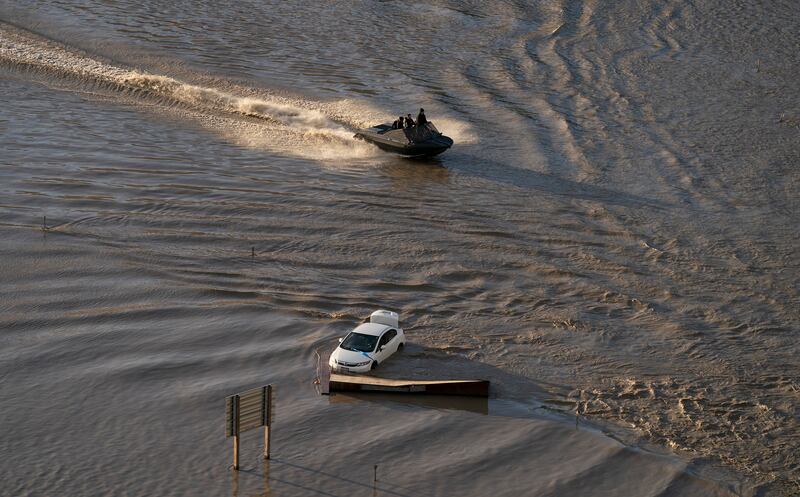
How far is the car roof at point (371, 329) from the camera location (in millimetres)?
19094

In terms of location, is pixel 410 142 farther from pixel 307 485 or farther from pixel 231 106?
pixel 307 485

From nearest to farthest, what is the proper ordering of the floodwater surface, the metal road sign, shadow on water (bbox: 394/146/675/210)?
the metal road sign < the floodwater surface < shadow on water (bbox: 394/146/675/210)

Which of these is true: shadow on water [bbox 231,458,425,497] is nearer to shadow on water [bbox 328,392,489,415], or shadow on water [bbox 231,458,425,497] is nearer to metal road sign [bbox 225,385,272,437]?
metal road sign [bbox 225,385,272,437]

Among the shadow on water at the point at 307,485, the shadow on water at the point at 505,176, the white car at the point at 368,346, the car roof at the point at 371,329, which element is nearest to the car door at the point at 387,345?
the white car at the point at 368,346

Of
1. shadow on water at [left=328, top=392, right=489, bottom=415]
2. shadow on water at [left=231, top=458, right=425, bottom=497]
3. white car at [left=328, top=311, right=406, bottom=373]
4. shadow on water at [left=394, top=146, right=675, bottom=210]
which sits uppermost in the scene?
shadow on water at [left=394, top=146, right=675, bottom=210]

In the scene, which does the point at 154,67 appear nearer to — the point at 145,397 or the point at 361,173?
the point at 361,173

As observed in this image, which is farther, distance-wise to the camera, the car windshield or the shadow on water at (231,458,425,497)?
the car windshield

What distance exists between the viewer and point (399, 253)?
80.0 ft

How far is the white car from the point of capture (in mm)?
18609

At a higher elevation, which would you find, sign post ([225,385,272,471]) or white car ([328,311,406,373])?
white car ([328,311,406,373])

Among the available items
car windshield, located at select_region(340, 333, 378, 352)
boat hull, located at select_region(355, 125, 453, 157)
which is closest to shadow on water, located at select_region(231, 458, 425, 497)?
car windshield, located at select_region(340, 333, 378, 352)

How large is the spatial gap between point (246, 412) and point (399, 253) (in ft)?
31.5

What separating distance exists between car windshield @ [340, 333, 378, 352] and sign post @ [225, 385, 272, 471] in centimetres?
342

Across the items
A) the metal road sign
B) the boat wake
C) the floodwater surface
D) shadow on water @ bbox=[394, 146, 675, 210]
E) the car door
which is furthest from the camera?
the boat wake
